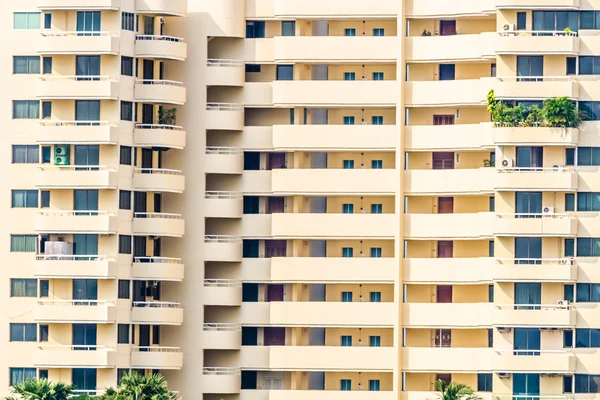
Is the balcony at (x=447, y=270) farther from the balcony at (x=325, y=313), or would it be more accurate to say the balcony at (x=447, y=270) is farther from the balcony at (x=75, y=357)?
the balcony at (x=75, y=357)

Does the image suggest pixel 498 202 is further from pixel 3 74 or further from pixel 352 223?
pixel 3 74

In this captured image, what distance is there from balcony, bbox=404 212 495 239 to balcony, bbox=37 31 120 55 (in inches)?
731

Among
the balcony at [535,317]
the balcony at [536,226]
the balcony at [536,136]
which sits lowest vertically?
the balcony at [535,317]

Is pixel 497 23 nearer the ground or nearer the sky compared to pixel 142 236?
nearer the sky

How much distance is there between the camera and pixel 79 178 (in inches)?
5581

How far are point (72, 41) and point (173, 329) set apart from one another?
1671 centimetres

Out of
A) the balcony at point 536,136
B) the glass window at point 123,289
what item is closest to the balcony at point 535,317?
the balcony at point 536,136

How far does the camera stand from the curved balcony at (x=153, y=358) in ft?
468

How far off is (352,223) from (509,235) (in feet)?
30.4

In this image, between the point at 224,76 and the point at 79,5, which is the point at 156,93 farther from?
the point at 79,5

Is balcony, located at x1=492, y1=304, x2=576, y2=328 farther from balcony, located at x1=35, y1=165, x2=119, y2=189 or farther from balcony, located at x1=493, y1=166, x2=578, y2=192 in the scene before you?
balcony, located at x1=35, y1=165, x2=119, y2=189

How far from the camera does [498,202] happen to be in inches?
5586

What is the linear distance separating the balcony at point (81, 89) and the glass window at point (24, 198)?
18.2ft

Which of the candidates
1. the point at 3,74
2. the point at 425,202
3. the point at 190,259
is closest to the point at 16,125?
the point at 3,74
